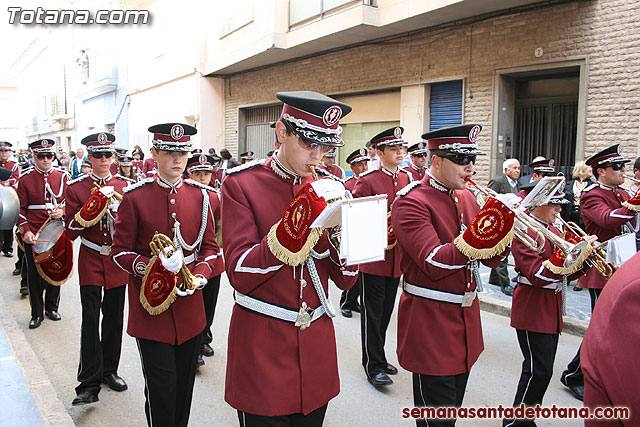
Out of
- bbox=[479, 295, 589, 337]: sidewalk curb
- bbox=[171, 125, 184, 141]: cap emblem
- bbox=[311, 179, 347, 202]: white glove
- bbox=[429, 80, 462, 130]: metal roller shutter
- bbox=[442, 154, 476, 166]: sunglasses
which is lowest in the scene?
bbox=[479, 295, 589, 337]: sidewalk curb

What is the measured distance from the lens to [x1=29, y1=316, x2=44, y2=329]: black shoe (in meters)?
6.75

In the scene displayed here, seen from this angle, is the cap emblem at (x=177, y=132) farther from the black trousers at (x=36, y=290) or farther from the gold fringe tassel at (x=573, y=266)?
the black trousers at (x=36, y=290)

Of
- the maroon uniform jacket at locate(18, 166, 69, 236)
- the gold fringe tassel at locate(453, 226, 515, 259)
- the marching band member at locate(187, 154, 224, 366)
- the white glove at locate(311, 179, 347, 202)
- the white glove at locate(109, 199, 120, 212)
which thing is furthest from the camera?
the maroon uniform jacket at locate(18, 166, 69, 236)

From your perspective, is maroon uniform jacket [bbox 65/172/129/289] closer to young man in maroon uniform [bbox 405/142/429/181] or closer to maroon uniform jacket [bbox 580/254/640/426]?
maroon uniform jacket [bbox 580/254/640/426]

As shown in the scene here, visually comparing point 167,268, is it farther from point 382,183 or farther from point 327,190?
point 382,183

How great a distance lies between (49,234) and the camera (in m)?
5.77

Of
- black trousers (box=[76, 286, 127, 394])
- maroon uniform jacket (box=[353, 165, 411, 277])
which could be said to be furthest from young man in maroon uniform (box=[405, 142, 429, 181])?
black trousers (box=[76, 286, 127, 394])

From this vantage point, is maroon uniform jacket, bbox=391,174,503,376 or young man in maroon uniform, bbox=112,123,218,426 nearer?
maroon uniform jacket, bbox=391,174,503,376

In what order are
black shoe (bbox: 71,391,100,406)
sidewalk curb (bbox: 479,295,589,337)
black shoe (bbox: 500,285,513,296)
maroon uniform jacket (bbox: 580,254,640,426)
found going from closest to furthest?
maroon uniform jacket (bbox: 580,254,640,426), black shoe (bbox: 71,391,100,406), sidewalk curb (bbox: 479,295,589,337), black shoe (bbox: 500,285,513,296)

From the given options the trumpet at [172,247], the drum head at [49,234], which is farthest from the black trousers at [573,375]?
the drum head at [49,234]

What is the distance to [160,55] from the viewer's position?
24562 mm

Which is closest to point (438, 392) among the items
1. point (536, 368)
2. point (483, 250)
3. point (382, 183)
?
point (483, 250)

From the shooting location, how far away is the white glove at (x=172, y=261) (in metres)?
3.26

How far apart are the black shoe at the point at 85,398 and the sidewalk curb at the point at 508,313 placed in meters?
5.28
